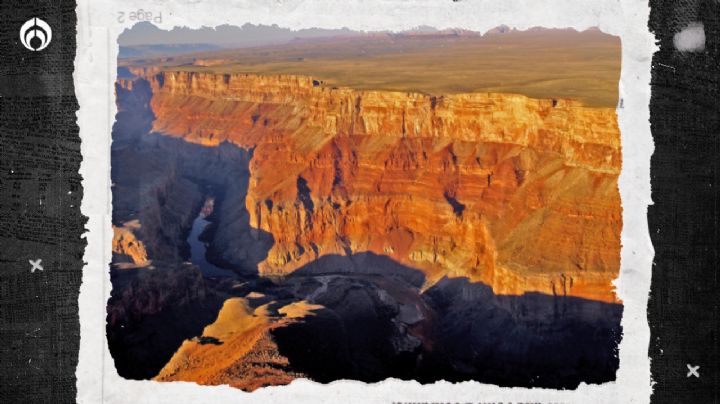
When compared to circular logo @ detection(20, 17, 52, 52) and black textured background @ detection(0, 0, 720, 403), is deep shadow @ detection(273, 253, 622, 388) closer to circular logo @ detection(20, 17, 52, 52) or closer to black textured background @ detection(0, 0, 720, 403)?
black textured background @ detection(0, 0, 720, 403)

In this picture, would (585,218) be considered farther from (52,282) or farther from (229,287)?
(52,282)

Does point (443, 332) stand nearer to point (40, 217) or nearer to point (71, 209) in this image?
point (71, 209)

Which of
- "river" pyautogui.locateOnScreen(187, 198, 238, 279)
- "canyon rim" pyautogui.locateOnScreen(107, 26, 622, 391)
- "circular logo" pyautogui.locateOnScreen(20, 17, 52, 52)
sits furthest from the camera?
"river" pyautogui.locateOnScreen(187, 198, 238, 279)

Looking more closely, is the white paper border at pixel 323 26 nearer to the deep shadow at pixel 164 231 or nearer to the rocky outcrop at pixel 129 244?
the deep shadow at pixel 164 231

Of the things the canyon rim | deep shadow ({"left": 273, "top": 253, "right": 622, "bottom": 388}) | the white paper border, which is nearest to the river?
the canyon rim

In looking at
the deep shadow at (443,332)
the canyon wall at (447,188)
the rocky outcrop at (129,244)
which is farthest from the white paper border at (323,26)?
the rocky outcrop at (129,244)

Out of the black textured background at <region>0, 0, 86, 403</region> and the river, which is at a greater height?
the black textured background at <region>0, 0, 86, 403</region>

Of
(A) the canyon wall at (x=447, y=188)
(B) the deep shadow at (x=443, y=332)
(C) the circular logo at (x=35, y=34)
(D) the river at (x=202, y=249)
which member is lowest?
(D) the river at (x=202, y=249)

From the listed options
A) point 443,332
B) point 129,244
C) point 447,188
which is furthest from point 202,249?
point 443,332
